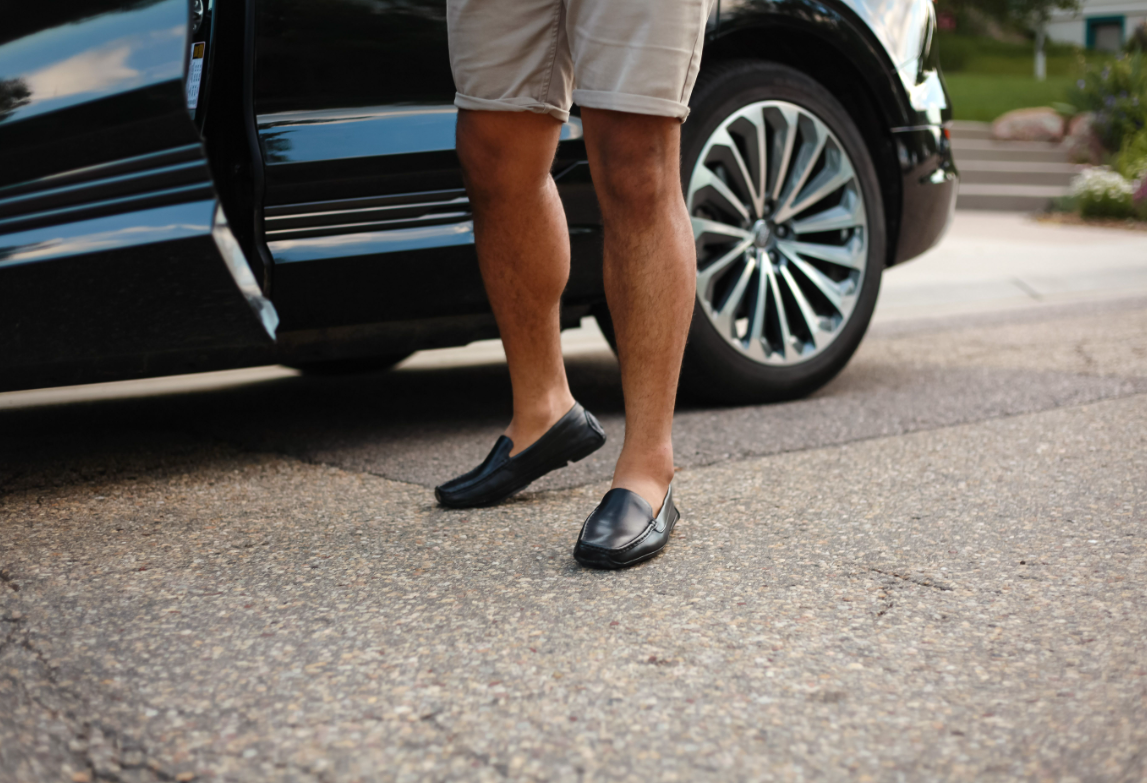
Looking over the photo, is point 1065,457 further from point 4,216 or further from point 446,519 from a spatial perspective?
point 4,216

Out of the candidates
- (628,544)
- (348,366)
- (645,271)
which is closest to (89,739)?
(628,544)

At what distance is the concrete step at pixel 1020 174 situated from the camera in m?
11.2

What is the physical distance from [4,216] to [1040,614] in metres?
1.70

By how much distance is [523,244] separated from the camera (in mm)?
2139

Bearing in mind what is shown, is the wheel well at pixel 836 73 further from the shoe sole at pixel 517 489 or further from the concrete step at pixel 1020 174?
the concrete step at pixel 1020 174

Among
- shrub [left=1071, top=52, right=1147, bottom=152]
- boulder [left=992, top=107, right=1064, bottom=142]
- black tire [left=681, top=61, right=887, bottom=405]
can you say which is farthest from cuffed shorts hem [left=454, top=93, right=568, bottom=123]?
boulder [left=992, top=107, right=1064, bottom=142]

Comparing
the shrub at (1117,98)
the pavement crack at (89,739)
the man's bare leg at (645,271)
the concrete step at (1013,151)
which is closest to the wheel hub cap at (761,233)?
the man's bare leg at (645,271)

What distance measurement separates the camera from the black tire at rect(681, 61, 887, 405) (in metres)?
2.90

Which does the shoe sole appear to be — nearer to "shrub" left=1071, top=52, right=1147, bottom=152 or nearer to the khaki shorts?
the khaki shorts

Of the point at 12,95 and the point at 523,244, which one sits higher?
the point at 12,95

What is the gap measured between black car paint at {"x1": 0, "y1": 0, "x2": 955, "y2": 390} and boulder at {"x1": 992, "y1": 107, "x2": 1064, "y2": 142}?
11.2 m

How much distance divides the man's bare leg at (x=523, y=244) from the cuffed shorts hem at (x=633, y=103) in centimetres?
26

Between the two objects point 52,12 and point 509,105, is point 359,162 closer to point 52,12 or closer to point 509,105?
point 509,105

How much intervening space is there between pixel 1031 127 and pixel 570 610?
1304 cm
